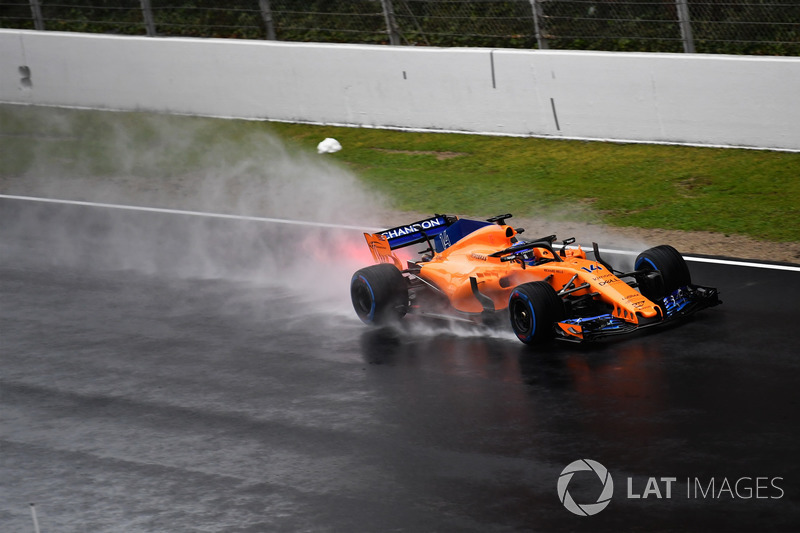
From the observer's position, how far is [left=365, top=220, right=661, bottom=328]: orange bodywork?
30.6 feet

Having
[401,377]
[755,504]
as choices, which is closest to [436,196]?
[401,377]

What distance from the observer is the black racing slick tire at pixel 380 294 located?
10.3m

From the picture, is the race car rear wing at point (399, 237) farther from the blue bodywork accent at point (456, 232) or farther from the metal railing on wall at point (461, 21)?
the metal railing on wall at point (461, 21)

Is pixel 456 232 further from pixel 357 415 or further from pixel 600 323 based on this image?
pixel 357 415

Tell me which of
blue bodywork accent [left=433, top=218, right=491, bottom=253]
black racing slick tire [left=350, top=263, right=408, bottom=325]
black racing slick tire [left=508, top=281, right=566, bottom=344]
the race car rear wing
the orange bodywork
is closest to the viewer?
black racing slick tire [left=508, top=281, right=566, bottom=344]

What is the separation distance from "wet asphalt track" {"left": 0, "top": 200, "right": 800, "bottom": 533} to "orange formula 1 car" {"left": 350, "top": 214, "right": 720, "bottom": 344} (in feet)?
0.72

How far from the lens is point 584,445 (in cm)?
758

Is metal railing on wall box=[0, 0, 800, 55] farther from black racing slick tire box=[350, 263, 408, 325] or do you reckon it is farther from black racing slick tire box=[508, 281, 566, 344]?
black racing slick tire box=[508, 281, 566, 344]

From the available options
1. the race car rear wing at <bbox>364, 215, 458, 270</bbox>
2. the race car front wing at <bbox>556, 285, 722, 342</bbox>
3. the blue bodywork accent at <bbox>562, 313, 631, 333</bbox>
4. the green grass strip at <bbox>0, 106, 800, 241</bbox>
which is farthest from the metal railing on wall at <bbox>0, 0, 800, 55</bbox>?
the blue bodywork accent at <bbox>562, 313, 631, 333</bbox>

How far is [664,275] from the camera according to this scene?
979cm

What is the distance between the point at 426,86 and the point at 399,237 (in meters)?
6.58

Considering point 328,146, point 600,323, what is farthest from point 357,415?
point 328,146

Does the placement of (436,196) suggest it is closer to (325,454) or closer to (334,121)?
(334,121)

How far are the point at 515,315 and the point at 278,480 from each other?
113 inches
